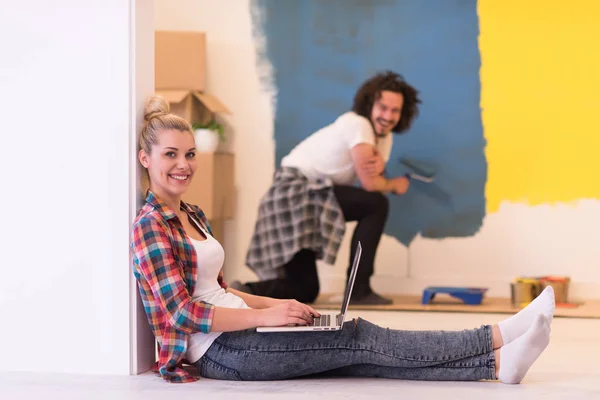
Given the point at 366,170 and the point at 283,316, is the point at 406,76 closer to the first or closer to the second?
the point at 366,170

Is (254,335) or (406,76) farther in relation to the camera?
(406,76)

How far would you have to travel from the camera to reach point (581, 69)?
16.7ft

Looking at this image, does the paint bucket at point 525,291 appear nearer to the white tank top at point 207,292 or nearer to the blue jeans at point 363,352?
the blue jeans at point 363,352

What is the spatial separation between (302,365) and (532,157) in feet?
10.4

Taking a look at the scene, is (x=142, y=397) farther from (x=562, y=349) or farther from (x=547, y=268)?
(x=547, y=268)

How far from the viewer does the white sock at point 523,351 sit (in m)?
2.20

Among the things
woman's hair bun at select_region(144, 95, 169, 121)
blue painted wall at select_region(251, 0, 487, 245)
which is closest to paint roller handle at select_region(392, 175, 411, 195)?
blue painted wall at select_region(251, 0, 487, 245)

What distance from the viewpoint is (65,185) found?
8.27 feet

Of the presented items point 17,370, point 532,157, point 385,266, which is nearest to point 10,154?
point 17,370

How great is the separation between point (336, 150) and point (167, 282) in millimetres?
2506

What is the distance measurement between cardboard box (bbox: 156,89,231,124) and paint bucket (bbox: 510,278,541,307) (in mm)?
1860

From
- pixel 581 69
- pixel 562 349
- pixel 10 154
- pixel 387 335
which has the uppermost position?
pixel 581 69

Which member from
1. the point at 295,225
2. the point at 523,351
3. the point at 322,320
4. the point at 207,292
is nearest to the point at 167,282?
the point at 207,292

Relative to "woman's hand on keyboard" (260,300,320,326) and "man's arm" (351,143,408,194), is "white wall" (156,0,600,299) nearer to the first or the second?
"man's arm" (351,143,408,194)
